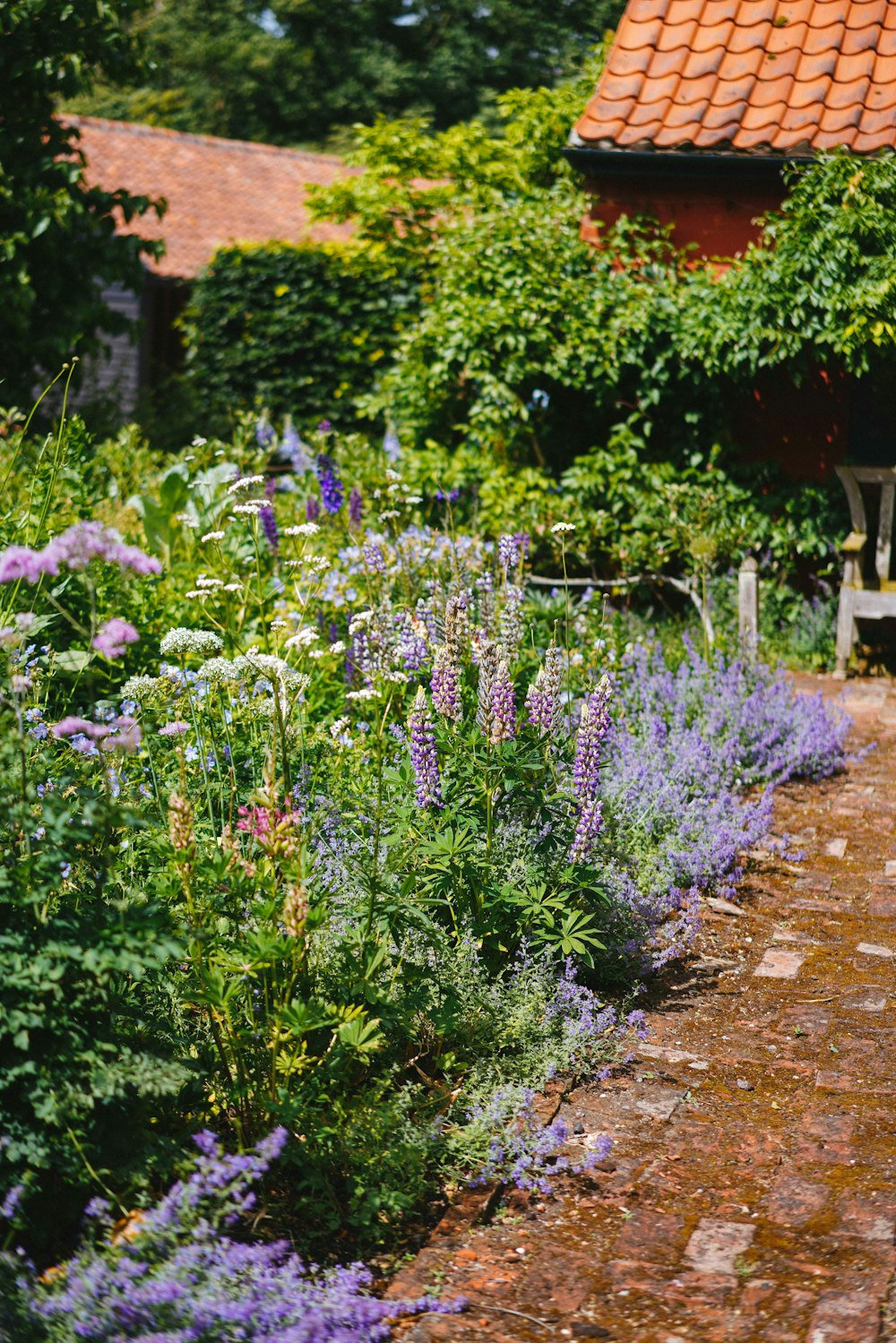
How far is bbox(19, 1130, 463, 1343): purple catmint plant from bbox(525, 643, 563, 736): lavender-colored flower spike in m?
1.54

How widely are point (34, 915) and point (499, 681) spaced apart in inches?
53.9

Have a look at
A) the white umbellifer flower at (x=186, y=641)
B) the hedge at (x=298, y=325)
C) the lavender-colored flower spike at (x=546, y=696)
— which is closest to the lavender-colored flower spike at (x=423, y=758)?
the lavender-colored flower spike at (x=546, y=696)

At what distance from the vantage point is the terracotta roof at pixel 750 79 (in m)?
8.17

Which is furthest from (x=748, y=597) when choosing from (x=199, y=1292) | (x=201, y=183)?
(x=201, y=183)

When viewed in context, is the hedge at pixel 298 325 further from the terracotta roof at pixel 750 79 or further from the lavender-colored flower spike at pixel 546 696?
the lavender-colored flower spike at pixel 546 696

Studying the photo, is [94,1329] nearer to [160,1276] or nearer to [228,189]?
[160,1276]

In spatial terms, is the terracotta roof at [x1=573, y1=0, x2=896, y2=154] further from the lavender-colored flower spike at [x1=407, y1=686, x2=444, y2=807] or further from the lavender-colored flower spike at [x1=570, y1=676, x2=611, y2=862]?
the lavender-colored flower spike at [x1=407, y1=686, x2=444, y2=807]

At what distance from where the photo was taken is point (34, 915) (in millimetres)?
2480

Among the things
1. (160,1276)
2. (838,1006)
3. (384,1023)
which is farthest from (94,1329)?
(838,1006)

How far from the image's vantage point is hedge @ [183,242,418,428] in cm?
1402

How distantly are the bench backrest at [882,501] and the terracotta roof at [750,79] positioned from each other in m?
2.06

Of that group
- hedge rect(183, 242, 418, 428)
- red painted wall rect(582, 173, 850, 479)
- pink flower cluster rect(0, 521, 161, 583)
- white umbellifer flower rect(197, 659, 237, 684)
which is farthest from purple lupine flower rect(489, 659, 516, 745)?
hedge rect(183, 242, 418, 428)

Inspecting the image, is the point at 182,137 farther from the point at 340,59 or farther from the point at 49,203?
the point at 49,203

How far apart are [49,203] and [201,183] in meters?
14.2
